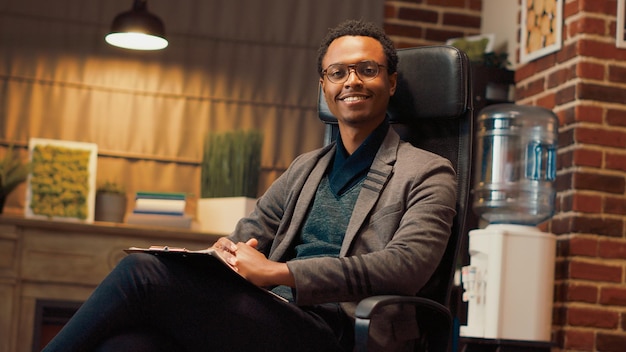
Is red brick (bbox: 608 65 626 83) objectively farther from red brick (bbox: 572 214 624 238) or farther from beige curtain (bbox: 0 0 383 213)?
beige curtain (bbox: 0 0 383 213)

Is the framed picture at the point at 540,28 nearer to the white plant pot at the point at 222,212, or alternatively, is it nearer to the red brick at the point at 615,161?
the red brick at the point at 615,161

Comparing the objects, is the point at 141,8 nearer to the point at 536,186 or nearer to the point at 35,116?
the point at 35,116

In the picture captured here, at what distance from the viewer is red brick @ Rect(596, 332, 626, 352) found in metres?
3.77

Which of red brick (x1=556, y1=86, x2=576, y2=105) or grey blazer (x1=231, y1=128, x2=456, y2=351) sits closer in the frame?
grey blazer (x1=231, y1=128, x2=456, y2=351)

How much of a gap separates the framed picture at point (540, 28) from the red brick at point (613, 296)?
0.92m

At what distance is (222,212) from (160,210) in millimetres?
256

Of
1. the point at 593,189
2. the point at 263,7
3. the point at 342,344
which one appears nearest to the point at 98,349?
the point at 342,344

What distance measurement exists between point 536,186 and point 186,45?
168 centimetres

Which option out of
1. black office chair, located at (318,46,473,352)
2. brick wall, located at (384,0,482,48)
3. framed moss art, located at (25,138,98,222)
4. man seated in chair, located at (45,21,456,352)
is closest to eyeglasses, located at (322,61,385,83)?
man seated in chair, located at (45,21,456,352)

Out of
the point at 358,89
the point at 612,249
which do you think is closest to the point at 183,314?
the point at 358,89

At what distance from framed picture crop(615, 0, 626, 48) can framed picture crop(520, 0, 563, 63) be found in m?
Answer: 0.21

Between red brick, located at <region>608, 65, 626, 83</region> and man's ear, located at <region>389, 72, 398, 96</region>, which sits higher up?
red brick, located at <region>608, 65, 626, 83</region>

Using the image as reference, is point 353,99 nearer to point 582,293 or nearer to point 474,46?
point 582,293

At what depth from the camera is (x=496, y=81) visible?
4.26 metres
